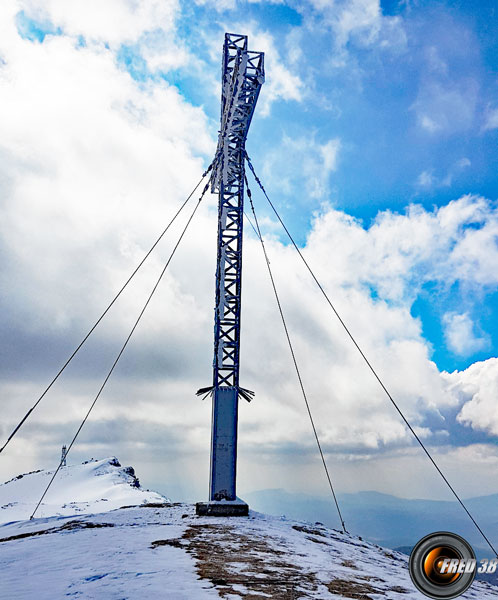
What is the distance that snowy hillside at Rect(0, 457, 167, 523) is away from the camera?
101 ft

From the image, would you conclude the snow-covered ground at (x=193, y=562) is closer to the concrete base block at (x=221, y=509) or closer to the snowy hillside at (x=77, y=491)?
the concrete base block at (x=221, y=509)

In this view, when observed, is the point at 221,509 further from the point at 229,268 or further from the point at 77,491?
the point at 77,491

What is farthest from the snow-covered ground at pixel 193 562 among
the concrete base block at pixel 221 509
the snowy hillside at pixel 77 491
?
the snowy hillside at pixel 77 491

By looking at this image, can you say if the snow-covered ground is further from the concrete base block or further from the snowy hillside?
the snowy hillside

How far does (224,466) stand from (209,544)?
682 centimetres

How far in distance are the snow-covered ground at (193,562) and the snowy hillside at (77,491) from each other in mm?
18203

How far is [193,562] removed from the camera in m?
8.45

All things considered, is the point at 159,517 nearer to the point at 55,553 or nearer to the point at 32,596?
the point at 55,553

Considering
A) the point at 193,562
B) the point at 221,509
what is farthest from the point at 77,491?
the point at 193,562

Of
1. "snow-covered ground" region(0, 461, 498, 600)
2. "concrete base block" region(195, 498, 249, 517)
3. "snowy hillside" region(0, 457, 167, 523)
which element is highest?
"snowy hillside" region(0, 457, 167, 523)

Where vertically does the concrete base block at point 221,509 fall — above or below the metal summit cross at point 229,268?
below

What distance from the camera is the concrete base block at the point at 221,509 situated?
15.4 meters

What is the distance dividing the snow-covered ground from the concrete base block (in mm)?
1353

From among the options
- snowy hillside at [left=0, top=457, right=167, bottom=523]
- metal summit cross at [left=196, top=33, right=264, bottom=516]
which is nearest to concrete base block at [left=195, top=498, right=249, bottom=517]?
metal summit cross at [left=196, top=33, right=264, bottom=516]
